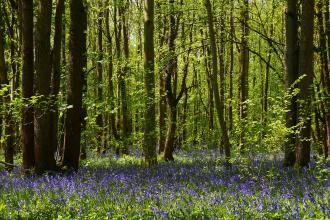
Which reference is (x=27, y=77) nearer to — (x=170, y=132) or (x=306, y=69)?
(x=170, y=132)

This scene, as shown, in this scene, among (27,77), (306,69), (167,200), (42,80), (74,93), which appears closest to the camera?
(167,200)

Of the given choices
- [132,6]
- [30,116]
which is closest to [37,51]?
[30,116]

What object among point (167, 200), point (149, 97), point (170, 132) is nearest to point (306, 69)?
point (149, 97)

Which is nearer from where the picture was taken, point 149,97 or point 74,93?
point 74,93

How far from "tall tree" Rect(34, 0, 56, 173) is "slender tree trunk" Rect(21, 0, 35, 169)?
56 cm

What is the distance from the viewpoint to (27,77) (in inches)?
473

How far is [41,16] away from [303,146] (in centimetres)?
803

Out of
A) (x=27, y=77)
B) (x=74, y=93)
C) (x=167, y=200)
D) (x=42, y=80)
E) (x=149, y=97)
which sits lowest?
(x=167, y=200)

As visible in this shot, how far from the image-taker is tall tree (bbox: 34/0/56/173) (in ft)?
37.5

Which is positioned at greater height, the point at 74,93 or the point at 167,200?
the point at 74,93

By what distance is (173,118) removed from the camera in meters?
17.9

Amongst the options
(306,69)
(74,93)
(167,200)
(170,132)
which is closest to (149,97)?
(74,93)

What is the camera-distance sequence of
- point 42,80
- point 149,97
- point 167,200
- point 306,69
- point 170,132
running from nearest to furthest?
point 167,200 < point 42,80 < point 306,69 < point 149,97 < point 170,132

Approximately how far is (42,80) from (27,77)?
0.81m
